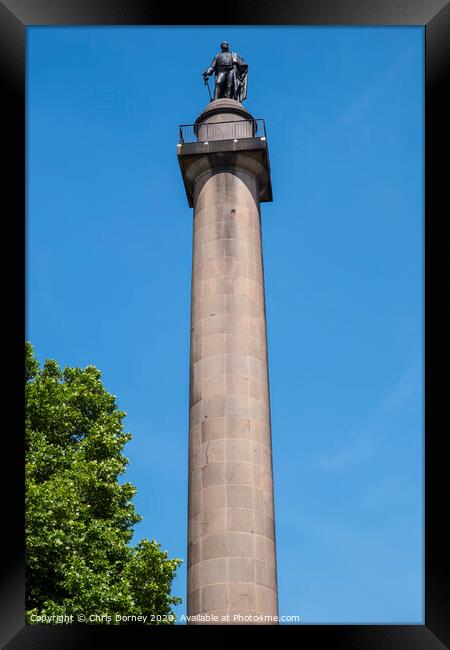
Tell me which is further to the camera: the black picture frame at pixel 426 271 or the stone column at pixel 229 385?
the stone column at pixel 229 385

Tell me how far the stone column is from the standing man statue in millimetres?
1226

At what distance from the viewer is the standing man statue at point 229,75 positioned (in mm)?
29312

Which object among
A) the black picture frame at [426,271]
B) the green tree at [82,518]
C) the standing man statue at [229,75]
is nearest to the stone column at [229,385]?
the standing man statue at [229,75]

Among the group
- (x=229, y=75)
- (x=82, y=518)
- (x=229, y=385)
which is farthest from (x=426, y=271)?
(x=82, y=518)

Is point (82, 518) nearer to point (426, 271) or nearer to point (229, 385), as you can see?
point (229, 385)

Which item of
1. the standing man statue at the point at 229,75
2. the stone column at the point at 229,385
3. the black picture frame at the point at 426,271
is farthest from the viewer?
the standing man statue at the point at 229,75

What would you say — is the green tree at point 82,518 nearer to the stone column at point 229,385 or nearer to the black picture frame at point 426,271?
the stone column at point 229,385

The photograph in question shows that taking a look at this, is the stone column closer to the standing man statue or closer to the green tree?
the standing man statue

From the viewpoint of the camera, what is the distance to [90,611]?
29234 millimetres

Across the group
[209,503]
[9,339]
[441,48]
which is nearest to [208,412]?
[209,503]

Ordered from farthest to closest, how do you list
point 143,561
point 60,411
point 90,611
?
point 60,411
point 143,561
point 90,611

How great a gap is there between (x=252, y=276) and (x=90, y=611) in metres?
11.3

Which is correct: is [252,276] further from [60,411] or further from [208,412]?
[60,411]

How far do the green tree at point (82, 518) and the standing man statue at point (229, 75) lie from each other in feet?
40.3
